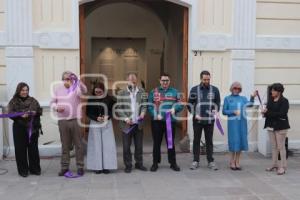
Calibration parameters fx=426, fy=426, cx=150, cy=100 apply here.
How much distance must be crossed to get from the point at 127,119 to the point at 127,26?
8669 mm

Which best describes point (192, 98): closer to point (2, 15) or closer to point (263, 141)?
point (263, 141)

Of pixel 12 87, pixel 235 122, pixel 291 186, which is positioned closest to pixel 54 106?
pixel 12 87

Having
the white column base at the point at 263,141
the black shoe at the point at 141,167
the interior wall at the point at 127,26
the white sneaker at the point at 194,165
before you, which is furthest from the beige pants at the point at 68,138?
the interior wall at the point at 127,26

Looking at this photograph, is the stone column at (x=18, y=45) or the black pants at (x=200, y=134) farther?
the stone column at (x=18, y=45)

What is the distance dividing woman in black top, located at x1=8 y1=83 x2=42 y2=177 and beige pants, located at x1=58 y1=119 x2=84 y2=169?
41 centimetres

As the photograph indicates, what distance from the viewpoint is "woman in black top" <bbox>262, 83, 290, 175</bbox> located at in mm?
6863

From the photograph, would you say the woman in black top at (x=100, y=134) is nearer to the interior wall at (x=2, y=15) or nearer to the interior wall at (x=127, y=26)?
the interior wall at (x=2, y=15)

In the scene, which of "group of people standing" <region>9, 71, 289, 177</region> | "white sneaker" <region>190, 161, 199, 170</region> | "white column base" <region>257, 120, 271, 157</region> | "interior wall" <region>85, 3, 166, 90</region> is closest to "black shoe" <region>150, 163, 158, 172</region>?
"group of people standing" <region>9, 71, 289, 177</region>

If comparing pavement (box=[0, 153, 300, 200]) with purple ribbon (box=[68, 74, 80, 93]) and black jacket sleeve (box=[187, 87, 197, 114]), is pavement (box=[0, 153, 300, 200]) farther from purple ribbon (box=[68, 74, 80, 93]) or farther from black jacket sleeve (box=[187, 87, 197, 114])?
purple ribbon (box=[68, 74, 80, 93])

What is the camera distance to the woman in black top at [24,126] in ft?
21.6

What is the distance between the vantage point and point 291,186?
627 cm

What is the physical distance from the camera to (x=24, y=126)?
662 cm

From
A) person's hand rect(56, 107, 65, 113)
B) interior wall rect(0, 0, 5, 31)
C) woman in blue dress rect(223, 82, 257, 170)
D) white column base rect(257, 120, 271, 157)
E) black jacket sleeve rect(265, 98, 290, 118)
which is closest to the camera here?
person's hand rect(56, 107, 65, 113)

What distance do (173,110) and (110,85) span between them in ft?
28.0
